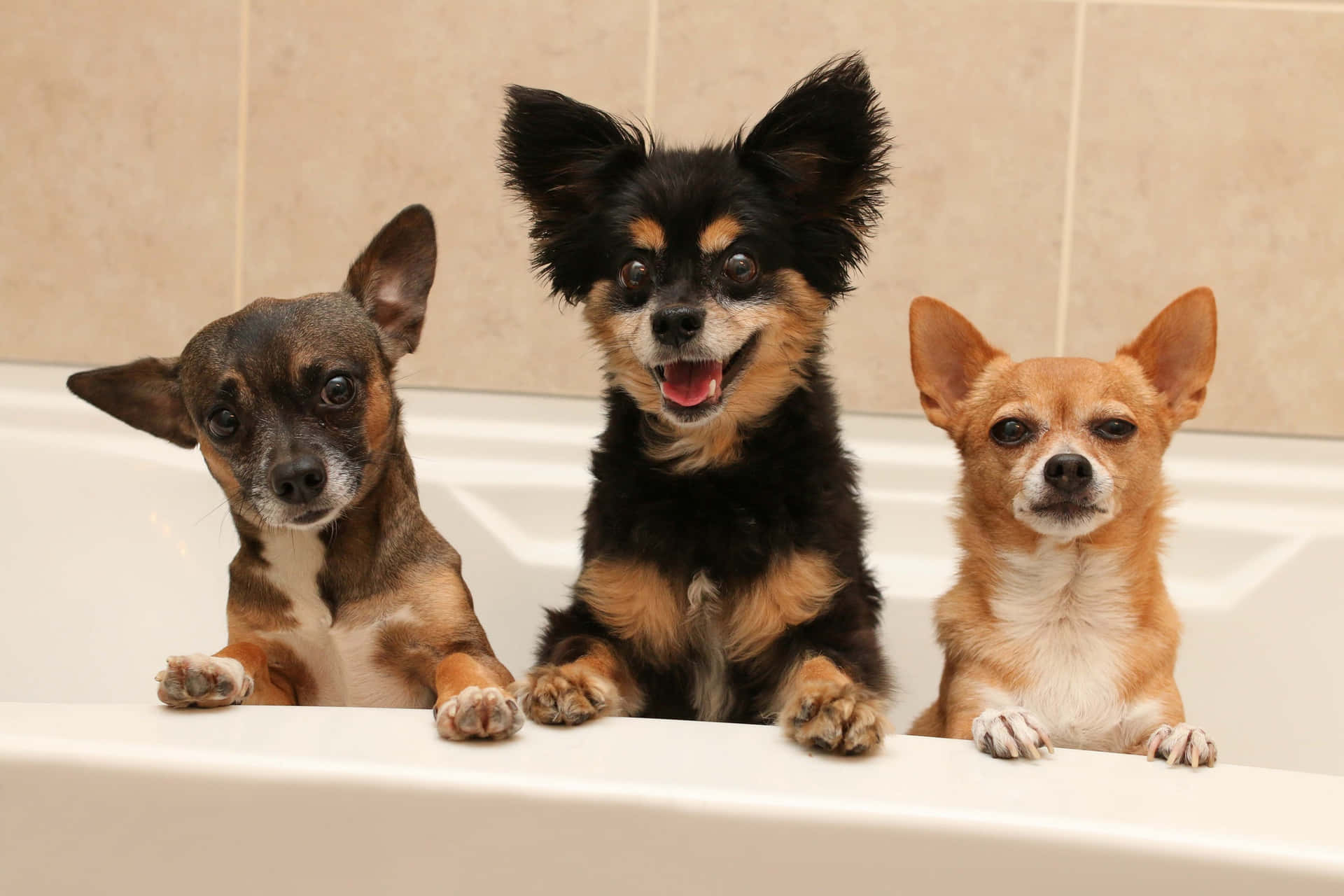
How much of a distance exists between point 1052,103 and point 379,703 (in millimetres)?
2559

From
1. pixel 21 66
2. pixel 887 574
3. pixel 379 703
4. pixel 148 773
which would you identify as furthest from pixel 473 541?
pixel 21 66

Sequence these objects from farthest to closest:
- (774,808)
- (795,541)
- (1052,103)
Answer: (1052,103) < (795,541) < (774,808)

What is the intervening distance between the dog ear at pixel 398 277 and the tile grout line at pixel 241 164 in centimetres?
143

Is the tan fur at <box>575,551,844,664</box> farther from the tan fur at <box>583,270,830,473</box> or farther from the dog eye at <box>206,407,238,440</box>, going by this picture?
the dog eye at <box>206,407,238,440</box>

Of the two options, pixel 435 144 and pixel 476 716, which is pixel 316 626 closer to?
pixel 476 716

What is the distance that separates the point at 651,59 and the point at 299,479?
1.99m

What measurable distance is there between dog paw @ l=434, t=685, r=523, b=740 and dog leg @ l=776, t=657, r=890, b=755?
1.32 ft

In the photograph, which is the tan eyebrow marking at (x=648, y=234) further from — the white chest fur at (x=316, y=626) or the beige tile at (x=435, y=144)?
the beige tile at (x=435, y=144)

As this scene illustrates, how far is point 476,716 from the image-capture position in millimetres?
1429

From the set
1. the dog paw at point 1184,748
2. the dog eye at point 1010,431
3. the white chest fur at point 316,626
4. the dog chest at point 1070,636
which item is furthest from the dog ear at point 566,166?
the dog paw at point 1184,748

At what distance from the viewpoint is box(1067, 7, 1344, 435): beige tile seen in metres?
3.20

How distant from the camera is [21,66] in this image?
3.40m

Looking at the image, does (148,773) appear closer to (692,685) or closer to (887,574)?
(692,685)

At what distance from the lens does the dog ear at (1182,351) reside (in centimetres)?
208
